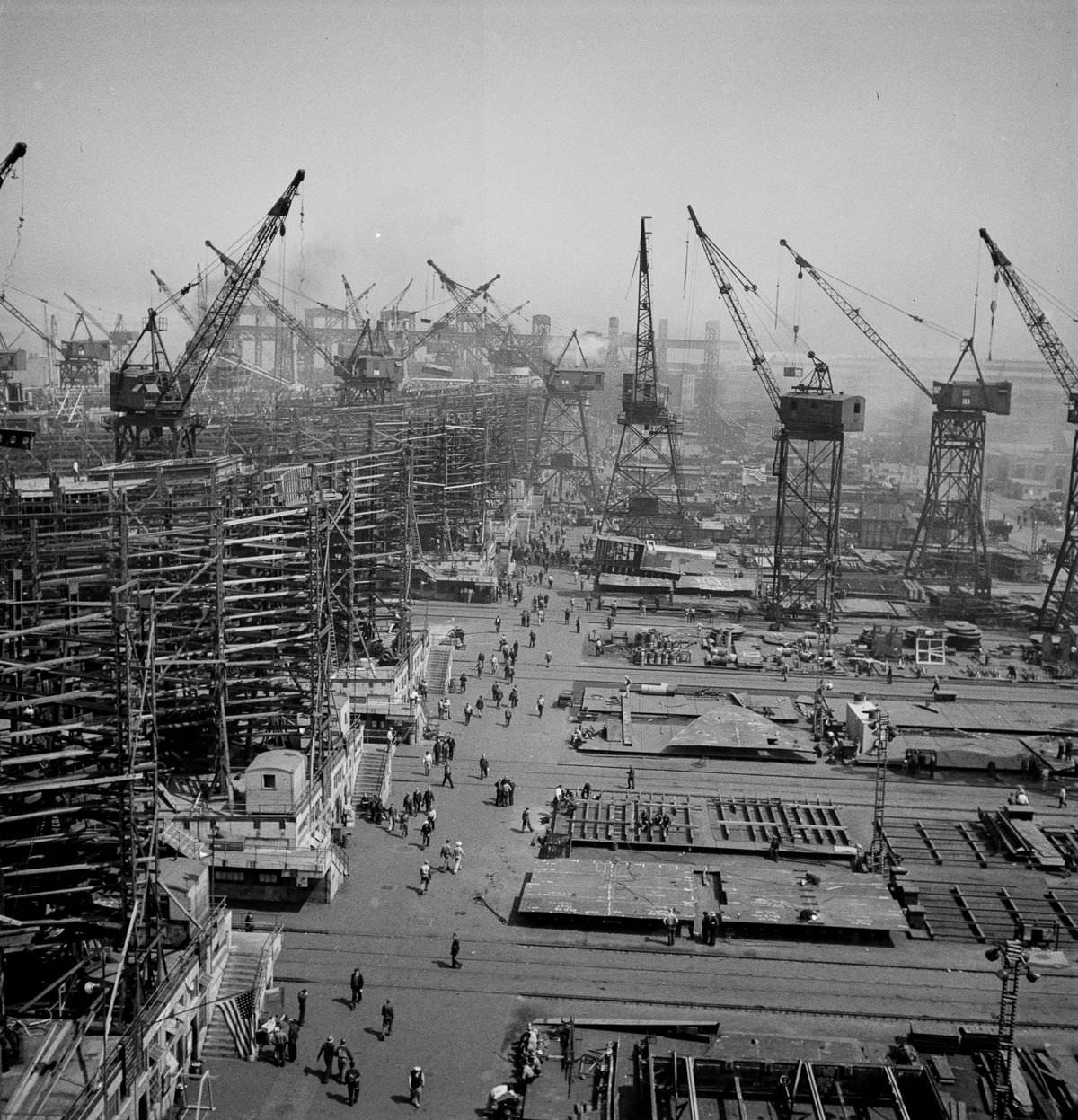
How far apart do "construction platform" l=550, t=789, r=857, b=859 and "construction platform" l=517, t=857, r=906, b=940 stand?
1.36 m

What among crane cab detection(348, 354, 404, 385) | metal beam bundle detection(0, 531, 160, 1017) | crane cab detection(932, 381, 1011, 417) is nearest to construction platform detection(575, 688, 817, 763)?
metal beam bundle detection(0, 531, 160, 1017)

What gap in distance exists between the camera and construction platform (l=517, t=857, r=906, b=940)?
28484 mm

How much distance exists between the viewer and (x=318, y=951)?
90.0 feet

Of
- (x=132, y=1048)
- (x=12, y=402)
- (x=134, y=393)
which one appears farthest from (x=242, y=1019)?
(x=12, y=402)

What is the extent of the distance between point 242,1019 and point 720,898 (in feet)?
38.3

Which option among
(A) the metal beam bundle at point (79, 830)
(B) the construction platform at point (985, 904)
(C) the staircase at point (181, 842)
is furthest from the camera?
(B) the construction platform at point (985, 904)

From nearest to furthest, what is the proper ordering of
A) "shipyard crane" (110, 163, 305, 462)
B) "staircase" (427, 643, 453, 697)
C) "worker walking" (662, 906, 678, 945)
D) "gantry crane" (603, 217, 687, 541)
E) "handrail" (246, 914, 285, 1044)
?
1. "handrail" (246, 914, 285, 1044)
2. "worker walking" (662, 906, 678, 945)
3. "staircase" (427, 643, 453, 697)
4. "shipyard crane" (110, 163, 305, 462)
5. "gantry crane" (603, 217, 687, 541)

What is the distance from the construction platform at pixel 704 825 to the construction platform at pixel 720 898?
53.5 inches

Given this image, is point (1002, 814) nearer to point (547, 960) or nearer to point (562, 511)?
point (547, 960)

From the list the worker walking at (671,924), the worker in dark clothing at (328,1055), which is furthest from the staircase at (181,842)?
the worker walking at (671,924)

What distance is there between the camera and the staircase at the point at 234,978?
23562 mm

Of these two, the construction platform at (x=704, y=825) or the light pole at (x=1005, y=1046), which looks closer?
the light pole at (x=1005, y=1046)

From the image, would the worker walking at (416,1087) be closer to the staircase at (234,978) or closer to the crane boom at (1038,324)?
the staircase at (234,978)

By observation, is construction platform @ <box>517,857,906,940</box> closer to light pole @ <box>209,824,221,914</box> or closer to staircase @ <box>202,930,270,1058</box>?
staircase @ <box>202,930,270,1058</box>
